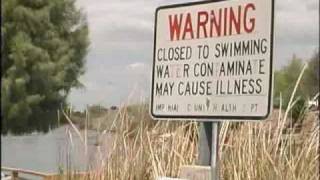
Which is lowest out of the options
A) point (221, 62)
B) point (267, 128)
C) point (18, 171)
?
point (18, 171)

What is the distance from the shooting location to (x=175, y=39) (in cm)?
288

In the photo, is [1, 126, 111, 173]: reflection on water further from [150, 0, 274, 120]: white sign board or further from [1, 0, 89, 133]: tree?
[150, 0, 274, 120]: white sign board

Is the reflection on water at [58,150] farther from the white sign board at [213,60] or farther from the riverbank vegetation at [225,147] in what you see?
the white sign board at [213,60]

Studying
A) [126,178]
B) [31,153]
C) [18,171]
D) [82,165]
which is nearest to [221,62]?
[126,178]

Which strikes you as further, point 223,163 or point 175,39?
point 223,163

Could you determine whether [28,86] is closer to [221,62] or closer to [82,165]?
[82,165]

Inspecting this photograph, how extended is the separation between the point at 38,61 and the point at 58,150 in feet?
1.78

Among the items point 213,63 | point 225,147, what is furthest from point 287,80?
point 213,63

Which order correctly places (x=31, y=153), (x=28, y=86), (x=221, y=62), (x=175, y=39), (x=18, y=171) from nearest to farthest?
(x=221, y=62)
(x=175, y=39)
(x=28, y=86)
(x=31, y=153)
(x=18, y=171)

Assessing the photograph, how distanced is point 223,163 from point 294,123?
476 millimetres

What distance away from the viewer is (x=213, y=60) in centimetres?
273

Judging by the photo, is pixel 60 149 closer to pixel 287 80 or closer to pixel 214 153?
pixel 287 80

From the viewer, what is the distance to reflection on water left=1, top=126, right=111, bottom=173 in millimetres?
4184

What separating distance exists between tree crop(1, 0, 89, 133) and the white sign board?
0.78 m
